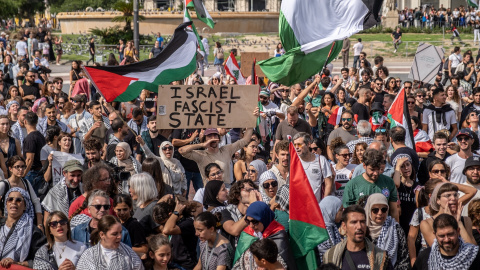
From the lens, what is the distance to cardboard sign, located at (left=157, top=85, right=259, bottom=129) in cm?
906

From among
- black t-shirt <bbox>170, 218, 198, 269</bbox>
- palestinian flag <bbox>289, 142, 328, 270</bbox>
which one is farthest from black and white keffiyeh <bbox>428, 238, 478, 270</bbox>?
black t-shirt <bbox>170, 218, 198, 269</bbox>

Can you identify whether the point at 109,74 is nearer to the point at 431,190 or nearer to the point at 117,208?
the point at 117,208

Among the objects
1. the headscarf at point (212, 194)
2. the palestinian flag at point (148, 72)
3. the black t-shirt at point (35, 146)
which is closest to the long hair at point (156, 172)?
the headscarf at point (212, 194)

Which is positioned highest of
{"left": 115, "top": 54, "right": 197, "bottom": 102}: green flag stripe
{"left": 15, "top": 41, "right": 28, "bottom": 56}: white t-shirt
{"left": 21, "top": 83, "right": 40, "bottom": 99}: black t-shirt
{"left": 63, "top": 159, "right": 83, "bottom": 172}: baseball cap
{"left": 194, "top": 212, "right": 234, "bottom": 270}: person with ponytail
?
{"left": 115, "top": 54, "right": 197, "bottom": 102}: green flag stripe

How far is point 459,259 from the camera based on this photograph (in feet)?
19.4

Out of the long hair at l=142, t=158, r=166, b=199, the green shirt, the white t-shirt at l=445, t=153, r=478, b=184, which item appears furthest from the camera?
the white t-shirt at l=445, t=153, r=478, b=184

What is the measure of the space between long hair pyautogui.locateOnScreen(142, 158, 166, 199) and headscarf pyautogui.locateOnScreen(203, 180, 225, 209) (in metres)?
0.70

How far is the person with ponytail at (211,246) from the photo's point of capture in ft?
21.2

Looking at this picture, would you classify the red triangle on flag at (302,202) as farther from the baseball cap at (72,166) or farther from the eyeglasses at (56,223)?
the baseball cap at (72,166)

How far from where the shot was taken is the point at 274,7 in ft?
199

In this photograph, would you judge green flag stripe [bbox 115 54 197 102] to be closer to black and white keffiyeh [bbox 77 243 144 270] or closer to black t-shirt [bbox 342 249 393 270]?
black and white keffiyeh [bbox 77 243 144 270]

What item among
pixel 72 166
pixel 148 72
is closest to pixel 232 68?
pixel 148 72

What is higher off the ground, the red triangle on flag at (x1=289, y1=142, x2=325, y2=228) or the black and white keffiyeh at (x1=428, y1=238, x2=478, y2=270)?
the red triangle on flag at (x1=289, y1=142, x2=325, y2=228)

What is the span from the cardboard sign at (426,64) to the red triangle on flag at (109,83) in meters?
7.09
